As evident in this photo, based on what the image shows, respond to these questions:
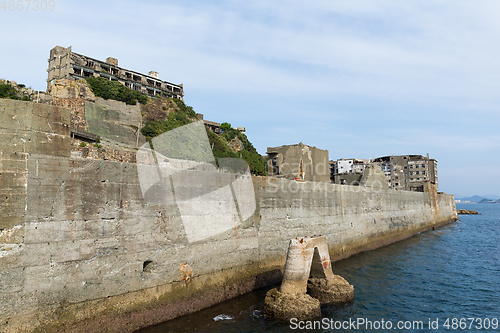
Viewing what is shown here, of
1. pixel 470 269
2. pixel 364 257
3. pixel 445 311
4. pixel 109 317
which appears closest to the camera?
pixel 109 317

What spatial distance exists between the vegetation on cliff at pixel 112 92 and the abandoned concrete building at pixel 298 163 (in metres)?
35.3

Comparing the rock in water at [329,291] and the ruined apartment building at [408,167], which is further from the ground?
the ruined apartment building at [408,167]

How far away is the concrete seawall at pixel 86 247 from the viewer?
6613mm

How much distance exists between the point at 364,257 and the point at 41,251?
17.4 meters

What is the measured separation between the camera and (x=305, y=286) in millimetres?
10219

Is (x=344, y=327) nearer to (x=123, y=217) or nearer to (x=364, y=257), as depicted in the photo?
(x=123, y=217)

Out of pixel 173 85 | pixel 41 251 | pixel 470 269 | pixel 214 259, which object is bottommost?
pixel 470 269

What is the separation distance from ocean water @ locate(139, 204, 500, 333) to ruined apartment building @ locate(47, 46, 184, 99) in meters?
48.8

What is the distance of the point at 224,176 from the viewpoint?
11594 millimetres

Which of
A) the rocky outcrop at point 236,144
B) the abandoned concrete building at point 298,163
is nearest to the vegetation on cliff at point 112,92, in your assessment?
the rocky outcrop at point 236,144

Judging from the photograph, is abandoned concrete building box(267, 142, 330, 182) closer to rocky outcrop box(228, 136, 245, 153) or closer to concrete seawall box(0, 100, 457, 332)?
concrete seawall box(0, 100, 457, 332)

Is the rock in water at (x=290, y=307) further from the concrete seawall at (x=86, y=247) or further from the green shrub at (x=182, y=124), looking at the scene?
the green shrub at (x=182, y=124)

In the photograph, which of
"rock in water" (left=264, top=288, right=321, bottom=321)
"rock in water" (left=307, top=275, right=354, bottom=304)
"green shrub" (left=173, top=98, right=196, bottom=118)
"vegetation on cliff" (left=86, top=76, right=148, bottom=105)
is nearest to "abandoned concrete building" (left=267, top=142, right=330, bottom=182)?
"rock in water" (left=307, top=275, right=354, bottom=304)

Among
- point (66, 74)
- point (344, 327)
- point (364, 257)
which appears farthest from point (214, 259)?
point (66, 74)
